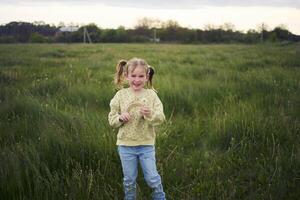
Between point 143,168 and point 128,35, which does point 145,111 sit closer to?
point 143,168

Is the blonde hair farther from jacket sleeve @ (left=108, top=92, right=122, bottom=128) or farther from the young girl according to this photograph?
jacket sleeve @ (left=108, top=92, right=122, bottom=128)

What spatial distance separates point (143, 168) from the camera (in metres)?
2.57

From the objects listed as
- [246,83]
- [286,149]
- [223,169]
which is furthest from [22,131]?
[246,83]

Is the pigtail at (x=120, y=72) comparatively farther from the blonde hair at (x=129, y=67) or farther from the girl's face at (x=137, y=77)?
the girl's face at (x=137, y=77)

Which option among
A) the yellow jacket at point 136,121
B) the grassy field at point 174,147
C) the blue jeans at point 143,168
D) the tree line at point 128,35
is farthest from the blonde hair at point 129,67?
the tree line at point 128,35

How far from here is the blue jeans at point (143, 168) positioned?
8.32 ft

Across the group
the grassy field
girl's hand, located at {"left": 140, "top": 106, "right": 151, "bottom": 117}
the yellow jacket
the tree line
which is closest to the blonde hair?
the yellow jacket

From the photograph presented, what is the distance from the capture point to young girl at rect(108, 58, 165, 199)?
8.31ft

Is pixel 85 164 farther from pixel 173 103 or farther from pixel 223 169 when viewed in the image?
pixel 173 103

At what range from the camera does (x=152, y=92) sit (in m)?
2.59

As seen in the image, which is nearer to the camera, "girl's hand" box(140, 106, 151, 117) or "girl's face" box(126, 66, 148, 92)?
"girl's hand" box(140, 106, 151, 117)

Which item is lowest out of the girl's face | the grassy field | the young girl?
the grassy field

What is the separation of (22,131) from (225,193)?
2.11m

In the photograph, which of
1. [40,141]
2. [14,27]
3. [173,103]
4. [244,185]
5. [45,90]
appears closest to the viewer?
[244,185]
